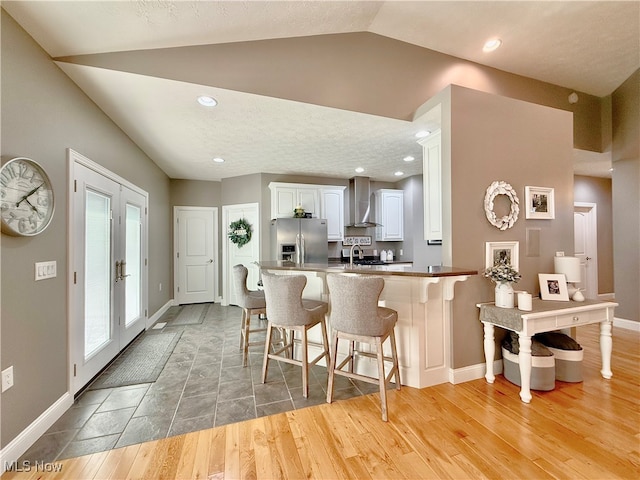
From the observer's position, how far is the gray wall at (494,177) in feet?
8.13

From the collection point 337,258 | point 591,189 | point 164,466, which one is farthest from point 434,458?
point 591,189

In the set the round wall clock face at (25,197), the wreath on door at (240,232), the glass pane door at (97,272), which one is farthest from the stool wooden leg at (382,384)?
the wreath on door at (240,232)

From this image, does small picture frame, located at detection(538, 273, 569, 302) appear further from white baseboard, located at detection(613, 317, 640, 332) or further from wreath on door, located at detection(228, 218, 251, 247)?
wreath on door, located at detection(228, 218, 251, 247)

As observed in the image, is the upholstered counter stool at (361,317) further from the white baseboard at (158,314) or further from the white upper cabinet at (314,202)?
the white baseboard at (158,314)

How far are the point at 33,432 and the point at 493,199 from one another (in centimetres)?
406

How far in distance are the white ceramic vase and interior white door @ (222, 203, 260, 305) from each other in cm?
391

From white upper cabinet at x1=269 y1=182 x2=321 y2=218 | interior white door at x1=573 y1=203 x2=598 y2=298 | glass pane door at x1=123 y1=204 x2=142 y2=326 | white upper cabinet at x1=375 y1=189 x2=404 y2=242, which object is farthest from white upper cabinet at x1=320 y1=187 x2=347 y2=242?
interior white door at x1=573 y1=203 x2=598 y2=298

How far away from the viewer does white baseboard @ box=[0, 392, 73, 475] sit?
5.02ft

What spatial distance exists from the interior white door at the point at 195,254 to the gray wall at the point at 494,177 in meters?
4.89

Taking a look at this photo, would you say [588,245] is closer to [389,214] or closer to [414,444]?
A: [389,214]

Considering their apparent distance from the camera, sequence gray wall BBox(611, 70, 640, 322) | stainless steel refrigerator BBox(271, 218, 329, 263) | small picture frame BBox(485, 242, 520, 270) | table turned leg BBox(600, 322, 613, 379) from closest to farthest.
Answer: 1. table turned leg BBox(600, 322, 613, 379)
2. small picture frame BBox(485, 242, 520, 270)
3. gray wall BBox(611, 70, 640, 322)
4. stainless steel refrigerator BBox(271, 218, 329, 263)

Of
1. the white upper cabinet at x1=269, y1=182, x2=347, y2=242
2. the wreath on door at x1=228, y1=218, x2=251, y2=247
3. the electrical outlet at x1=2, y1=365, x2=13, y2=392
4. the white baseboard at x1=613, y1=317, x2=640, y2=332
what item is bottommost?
the white baseboard at x1=613, y1=317, x2=640, y2=332

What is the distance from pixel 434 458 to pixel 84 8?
361cm

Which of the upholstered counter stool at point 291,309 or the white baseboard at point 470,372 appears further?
the white baseboard at point 470,372
